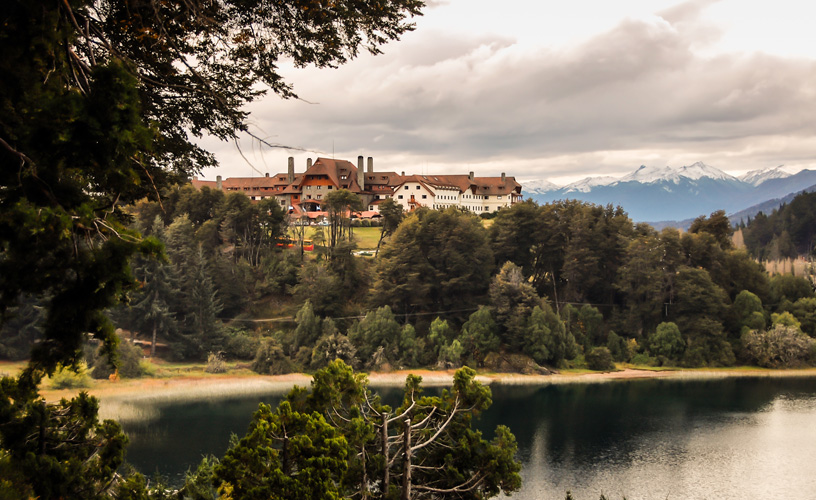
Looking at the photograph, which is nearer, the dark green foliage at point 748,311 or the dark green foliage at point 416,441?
the dark green foliage at point 416,441

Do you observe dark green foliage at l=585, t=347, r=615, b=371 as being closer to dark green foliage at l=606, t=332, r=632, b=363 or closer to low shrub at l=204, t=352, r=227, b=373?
dark green foliage at l=606, t=332, r=632, b=363

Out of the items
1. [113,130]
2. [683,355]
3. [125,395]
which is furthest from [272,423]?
[683,355]

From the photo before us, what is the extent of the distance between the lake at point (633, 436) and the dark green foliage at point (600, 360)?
332cm

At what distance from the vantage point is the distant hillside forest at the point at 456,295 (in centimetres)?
3516

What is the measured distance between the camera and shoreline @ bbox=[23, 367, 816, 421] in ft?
89.7

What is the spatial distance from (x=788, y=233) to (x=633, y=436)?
211ft

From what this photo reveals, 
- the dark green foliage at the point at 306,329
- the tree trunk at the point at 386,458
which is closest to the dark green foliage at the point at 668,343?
the dark green foliage at the point at 306,329

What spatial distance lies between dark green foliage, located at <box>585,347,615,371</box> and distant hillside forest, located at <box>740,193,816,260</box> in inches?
1699

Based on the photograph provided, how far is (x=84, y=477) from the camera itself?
21.5 ft

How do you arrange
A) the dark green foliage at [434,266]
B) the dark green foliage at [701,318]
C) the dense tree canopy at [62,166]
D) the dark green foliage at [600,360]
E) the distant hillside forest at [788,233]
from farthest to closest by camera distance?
1. the distant hillside forest at [788,233]
2. the dark green foliage at [434,266]
3. the dark green foliage at [701,318]
4. the dark green foliage at [600,360]
5. the dense tree canopy at [62,166]

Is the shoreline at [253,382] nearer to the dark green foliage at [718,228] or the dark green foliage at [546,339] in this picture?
the dark green foliage at [546,339]

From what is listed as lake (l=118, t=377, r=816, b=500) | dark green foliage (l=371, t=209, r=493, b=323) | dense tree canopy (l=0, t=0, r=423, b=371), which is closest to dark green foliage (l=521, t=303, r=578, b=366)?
lake (l=118, t=377, r=816, b=500)

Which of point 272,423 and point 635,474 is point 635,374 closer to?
point 635,474

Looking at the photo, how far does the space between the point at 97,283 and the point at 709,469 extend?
20.2 metres
